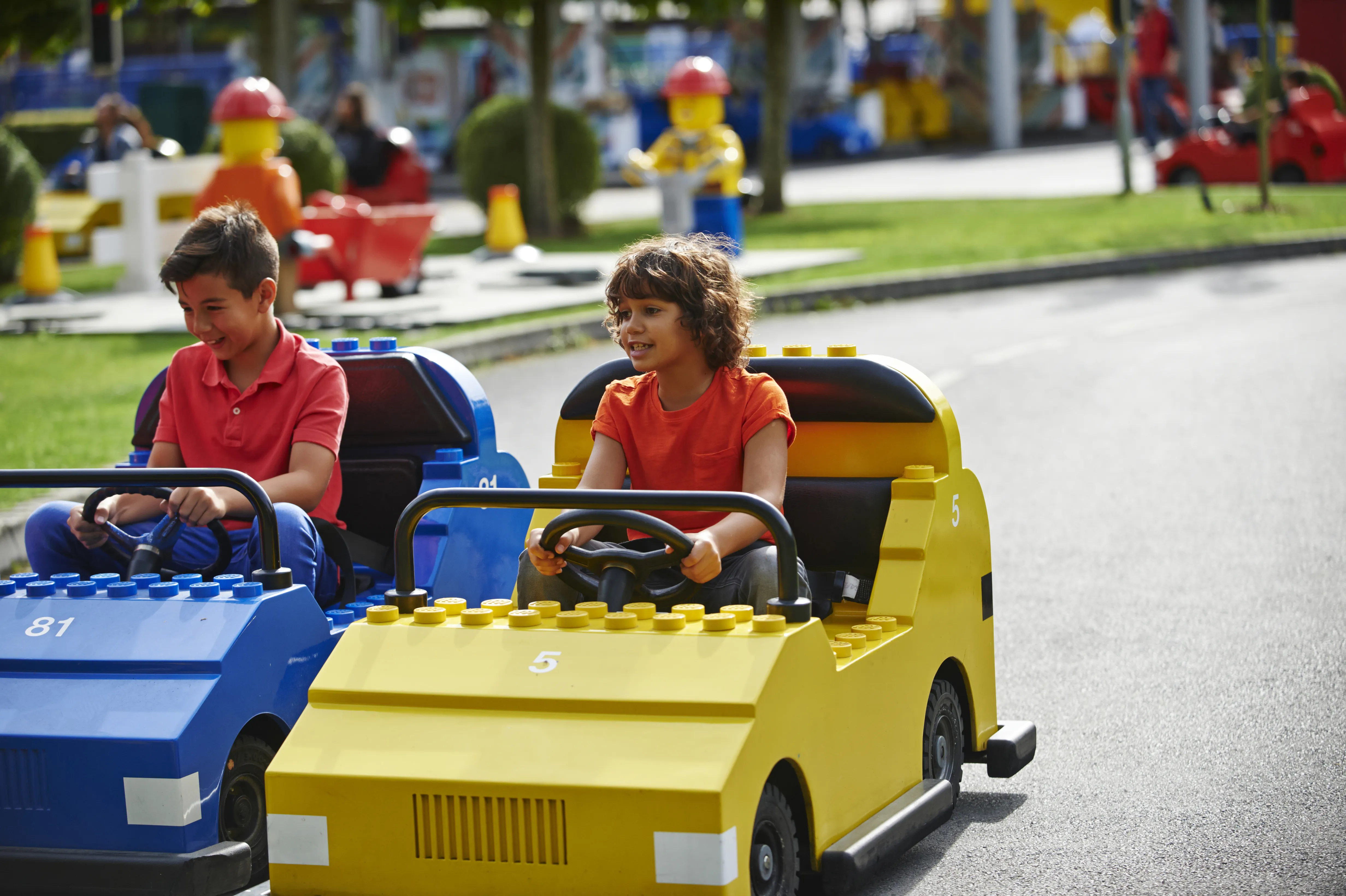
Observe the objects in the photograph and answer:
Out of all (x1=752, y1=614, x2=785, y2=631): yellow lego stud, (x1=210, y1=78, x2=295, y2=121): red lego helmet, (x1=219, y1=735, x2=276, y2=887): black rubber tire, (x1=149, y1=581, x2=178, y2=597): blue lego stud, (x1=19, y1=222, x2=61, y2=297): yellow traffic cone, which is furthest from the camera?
(x1=19, y1=222, x2=61, y2=297): yellow traffic cone

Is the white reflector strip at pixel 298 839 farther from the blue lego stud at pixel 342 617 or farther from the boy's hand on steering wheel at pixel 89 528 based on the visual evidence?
the boy's hand on steering wheel at pixel 89 528

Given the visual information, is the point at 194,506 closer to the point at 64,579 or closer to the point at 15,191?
the point at 64,579

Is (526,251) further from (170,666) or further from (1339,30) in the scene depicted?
(1339,30)

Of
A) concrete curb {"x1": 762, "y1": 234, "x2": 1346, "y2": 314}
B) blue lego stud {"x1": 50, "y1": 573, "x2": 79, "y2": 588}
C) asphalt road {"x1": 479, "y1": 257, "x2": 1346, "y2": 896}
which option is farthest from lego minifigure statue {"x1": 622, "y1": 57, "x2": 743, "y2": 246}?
blue lego stud {"x1": 50, "y1": 573, "x2": 79, "y2": 588}

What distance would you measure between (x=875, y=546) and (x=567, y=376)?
675 centimetres

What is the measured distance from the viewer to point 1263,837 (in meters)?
3.73

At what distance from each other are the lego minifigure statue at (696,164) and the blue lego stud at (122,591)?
41.2 ft

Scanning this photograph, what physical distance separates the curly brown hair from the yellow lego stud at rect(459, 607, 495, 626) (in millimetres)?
774

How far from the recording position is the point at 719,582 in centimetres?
361

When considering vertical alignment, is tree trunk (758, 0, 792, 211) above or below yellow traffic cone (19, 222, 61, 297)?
above

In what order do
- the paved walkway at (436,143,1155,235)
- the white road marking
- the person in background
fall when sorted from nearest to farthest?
the white road marking, the person in background, the paved walkway at (436,143,1155,235)

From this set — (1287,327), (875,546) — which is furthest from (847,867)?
(1287,327)

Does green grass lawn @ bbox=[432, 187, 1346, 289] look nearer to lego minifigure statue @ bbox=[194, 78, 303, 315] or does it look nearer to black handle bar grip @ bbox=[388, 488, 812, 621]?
lego minifigure statue @ bbox=[194, 78, 303, 315]

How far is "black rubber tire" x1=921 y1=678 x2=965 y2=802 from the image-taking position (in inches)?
151
